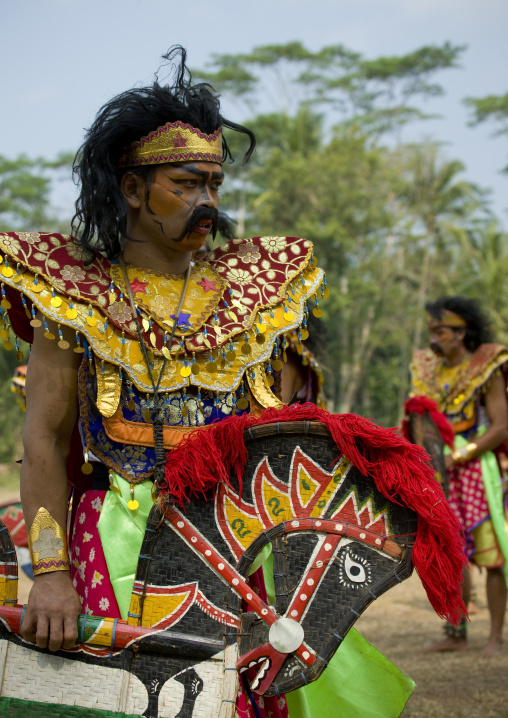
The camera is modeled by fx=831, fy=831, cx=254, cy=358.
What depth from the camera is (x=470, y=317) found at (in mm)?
6277

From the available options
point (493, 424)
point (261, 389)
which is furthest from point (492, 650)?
point (261, 389)

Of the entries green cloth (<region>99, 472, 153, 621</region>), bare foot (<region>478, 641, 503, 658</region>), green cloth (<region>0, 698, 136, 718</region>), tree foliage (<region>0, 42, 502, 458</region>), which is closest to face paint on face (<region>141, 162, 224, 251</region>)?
green cloth (<region>99, 472, 153, 621</region>)

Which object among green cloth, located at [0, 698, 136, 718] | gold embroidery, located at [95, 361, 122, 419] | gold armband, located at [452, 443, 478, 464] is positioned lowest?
green cloth, located at [0, 698, 136, 718]

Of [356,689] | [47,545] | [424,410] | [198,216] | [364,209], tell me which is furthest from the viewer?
[364,209]

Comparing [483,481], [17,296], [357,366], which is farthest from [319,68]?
[17,296]

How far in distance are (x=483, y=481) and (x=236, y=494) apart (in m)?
4.33

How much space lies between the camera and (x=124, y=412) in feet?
7.41

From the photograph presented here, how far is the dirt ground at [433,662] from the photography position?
4258 mm

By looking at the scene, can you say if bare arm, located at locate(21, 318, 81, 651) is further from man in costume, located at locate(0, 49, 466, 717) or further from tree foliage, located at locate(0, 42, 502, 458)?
tree foliage, located at locate(0, 42, 502, 458)

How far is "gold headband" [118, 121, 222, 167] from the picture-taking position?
2.31 metres

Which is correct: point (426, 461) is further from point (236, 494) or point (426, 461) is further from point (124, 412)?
point (124, 412)

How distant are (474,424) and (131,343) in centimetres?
437

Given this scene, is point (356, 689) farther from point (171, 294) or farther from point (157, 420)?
point (171, 294)

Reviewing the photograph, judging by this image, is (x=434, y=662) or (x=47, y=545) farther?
(x=434, y=662)
